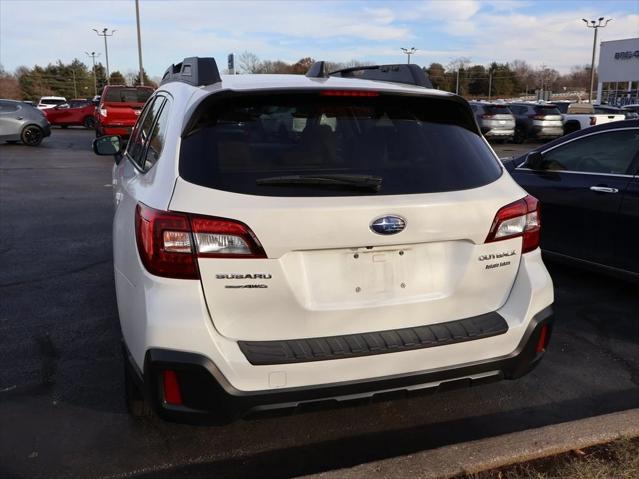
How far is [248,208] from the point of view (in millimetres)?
2365

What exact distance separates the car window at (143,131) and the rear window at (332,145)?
2.71ft

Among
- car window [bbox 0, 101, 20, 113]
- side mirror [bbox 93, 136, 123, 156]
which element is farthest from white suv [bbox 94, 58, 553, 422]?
car window [bbox 0, 101, 20, 113]

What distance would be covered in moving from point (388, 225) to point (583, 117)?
2394cm

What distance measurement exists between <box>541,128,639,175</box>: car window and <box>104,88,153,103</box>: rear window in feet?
53.6

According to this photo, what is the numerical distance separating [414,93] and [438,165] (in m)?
0.39

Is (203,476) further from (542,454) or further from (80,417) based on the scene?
(542,454)

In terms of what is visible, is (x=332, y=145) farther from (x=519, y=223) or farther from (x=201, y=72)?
(x=519, y=223)

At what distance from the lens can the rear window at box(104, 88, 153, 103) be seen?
19.4 m

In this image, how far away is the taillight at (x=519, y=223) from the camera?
274 centimetres

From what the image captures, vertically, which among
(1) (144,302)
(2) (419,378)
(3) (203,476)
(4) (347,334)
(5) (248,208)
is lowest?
(3) (203,476)

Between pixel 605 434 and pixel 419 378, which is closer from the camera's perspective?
pixel 419 378

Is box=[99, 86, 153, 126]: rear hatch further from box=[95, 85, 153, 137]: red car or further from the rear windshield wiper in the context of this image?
the rear windshield wiper

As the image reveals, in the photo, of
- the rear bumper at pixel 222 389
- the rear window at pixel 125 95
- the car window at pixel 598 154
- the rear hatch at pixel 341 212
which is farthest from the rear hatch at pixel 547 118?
the rear bumper at pixel 222 389

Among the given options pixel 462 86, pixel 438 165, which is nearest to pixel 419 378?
pixel 438 165
